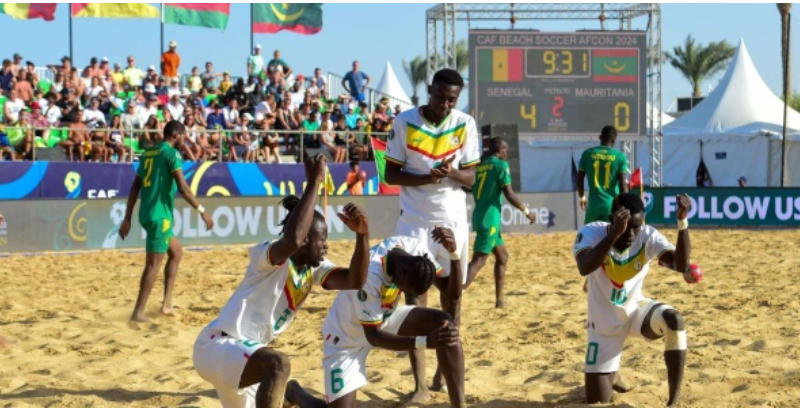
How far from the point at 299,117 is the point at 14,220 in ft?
25.7

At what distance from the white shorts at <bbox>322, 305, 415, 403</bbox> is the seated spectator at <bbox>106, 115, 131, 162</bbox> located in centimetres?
1498

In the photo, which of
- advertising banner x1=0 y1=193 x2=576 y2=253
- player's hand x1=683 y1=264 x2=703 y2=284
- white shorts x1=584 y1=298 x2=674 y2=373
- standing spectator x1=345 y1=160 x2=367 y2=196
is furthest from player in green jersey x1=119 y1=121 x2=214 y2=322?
standing spectator x1=345 y1=160 x2=367 y2=196

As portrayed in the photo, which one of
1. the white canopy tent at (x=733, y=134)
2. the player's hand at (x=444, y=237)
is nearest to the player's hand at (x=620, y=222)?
the player's hand at (x=444, y=237)

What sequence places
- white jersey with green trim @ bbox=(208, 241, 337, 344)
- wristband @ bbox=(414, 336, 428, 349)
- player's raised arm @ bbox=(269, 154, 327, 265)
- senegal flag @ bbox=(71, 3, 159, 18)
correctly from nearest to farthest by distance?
player's raised arm @ bbox=(269, 154, 327, 265), white jersey with green trim @ bbox=(208, 241, 337, 344), wristband @ bbox=(414, 336, 428, 349), senegal flag @ bbox=(71, 3, 159, 18)

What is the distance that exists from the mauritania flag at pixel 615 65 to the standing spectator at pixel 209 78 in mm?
9374

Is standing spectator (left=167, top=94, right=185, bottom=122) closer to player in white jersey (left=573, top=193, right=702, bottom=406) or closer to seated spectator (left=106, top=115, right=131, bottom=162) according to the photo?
seated spectator (left=106, top=115, right=131, bottom=162)

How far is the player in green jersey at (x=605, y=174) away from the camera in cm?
1133

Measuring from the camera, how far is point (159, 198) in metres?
10.1

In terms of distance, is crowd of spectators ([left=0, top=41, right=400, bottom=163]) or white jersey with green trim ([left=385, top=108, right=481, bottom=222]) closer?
white jersey with green trim ([left=385, top=108, right=481, bottom=222])

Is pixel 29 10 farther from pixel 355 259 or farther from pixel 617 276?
pixel 355 259

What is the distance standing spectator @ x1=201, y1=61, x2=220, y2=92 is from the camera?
24125mm

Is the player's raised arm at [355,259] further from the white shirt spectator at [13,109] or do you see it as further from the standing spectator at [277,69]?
the standing spectator at [277,69]

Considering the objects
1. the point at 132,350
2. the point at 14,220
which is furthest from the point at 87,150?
the point at 132,350

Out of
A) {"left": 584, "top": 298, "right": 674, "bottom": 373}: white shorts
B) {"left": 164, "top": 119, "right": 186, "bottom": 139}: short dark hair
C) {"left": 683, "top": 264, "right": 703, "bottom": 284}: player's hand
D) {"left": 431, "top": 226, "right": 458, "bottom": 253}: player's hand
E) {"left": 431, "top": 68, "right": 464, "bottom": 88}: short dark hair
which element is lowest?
{"left": 584, "top": 298, "right": 674, "bottom": 373}: white shorts
